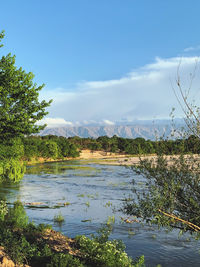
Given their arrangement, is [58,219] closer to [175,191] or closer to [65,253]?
[65,253]

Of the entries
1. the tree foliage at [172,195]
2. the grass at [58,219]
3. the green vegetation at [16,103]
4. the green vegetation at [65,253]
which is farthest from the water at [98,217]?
the green vegetation at [16,103]

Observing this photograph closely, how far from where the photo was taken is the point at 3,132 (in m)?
19.8

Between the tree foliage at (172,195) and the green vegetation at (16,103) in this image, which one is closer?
the tree foliage at (172,195)

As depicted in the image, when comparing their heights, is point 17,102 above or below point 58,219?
above

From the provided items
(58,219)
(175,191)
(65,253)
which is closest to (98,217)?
(58,219)

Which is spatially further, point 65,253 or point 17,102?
point 17,102

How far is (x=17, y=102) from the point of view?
20266mm

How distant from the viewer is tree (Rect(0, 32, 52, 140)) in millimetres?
19109

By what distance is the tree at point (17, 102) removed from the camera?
62.7 ft

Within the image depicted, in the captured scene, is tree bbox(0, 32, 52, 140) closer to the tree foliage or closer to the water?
the water

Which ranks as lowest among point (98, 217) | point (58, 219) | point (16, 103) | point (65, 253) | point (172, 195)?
point (98, 217)

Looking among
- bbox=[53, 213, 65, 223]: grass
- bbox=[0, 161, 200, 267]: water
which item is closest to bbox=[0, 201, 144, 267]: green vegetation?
bbox=[0, 161, 200, 267]: water

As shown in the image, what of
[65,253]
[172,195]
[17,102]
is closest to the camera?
[172,195]

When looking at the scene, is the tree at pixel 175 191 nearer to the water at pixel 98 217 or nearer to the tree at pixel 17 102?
A: the water at pixel 98 217
